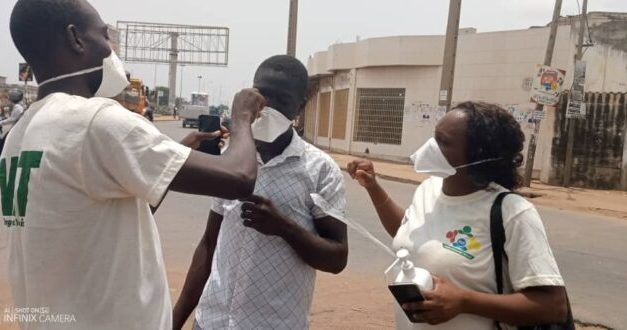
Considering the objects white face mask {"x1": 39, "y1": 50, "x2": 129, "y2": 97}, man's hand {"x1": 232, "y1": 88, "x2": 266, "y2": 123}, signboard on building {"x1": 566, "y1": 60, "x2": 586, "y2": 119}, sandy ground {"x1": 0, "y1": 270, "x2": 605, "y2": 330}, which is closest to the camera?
white face mask {"x1": 39, "y1": 50, "x2": 129, "y2": 97}

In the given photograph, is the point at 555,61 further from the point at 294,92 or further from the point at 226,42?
the point at 226,42

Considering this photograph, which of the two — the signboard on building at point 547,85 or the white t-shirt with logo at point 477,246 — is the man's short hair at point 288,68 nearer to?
the white t-shirt with logo at point 477,246

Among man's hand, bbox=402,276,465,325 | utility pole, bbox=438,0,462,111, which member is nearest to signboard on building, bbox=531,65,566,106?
utility pole, bbox=438,0,462,111

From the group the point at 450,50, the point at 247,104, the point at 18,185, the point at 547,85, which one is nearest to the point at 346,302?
the point at 247,104

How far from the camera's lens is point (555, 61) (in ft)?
57.0

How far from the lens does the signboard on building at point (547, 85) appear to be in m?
14.5

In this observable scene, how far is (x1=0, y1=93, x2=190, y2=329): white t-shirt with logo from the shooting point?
1369mm

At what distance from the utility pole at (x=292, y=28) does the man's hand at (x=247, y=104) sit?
595 inches

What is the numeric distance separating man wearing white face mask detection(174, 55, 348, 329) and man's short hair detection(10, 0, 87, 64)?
0.75 meters

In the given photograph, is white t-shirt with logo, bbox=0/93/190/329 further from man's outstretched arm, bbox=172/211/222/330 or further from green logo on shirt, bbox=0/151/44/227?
man's outstretched arm, bbox=172/211/222/330

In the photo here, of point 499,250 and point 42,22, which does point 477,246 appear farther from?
point 42,22

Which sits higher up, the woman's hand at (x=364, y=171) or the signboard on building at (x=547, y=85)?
the signboard on building at (x=547, y=85)

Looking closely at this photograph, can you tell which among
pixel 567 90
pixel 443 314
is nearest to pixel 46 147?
pixel 443 314

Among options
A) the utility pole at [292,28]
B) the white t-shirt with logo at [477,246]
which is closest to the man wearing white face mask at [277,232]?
the white t-shirt with logo at [477,246]
